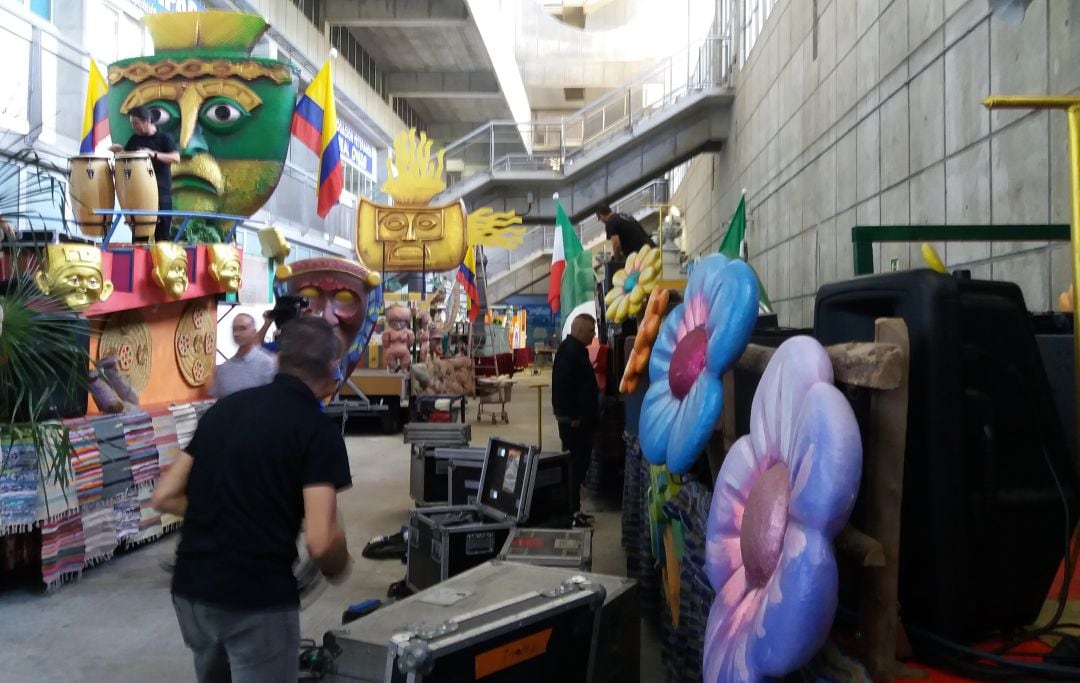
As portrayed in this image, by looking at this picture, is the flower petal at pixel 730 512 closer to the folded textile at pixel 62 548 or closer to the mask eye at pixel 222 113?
the folded textile at pixel 62 548

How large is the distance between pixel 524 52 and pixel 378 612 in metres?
37.0

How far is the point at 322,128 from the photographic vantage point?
345 inches

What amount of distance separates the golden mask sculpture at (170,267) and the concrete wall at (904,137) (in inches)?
195

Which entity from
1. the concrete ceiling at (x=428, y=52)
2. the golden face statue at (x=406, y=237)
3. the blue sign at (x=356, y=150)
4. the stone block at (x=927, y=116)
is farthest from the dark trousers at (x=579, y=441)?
the blue sign at (x=356, y=150)

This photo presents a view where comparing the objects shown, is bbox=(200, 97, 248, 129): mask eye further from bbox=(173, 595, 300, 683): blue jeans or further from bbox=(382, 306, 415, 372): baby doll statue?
bbox=(173, 595, 300, 683): blue jeans

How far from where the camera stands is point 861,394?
198cm

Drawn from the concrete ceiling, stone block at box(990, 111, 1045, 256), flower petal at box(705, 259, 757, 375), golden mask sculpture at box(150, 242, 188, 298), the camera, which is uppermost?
the concrete ceiling

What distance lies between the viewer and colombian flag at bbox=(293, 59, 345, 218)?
342 inches

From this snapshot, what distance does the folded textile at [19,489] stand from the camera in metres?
A: 4.74

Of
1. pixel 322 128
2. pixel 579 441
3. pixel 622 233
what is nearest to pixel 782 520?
pixel 579 441

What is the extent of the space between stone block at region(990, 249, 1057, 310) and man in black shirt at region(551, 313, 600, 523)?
2.97 m

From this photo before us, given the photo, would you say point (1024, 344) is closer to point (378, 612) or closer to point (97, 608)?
point (378, 612)

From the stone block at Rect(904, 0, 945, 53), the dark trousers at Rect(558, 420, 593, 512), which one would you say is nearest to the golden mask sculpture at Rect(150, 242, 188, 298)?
the dark trousers at Rect(558, 420, 593, 512)

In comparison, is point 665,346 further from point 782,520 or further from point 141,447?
point 141,447
